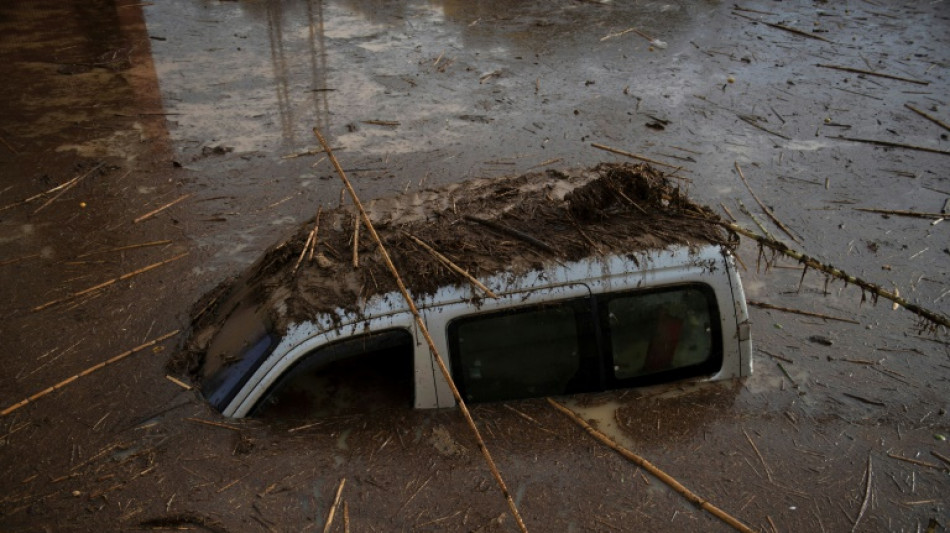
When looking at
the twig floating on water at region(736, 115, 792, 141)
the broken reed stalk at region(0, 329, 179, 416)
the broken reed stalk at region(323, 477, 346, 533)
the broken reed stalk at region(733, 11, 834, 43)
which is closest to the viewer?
the broken reed stalk at region(323, 477, 346, 533)

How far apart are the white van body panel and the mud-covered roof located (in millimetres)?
73

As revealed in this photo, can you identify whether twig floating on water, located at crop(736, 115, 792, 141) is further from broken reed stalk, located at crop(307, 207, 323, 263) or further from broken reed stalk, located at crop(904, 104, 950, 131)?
broken reed stalk, located at crop(307, 207, 323, 263)

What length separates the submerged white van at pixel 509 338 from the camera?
4.36 meters

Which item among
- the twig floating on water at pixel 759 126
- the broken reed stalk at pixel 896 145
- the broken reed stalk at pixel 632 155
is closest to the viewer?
the broken reed stalk at pixel 632 155

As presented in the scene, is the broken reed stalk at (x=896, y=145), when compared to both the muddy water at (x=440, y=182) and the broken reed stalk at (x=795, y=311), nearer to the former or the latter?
the muddy water at (x=440, y=182)

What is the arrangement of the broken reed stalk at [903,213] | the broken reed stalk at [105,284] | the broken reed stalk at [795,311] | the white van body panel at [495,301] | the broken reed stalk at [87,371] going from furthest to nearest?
1. the broken reed stalk at [903,213]
2. the broken reed stalk at [795,311]
3. the broken reed stalk at [105,284]
4. the broken reed stalk at [87,371]
5. the white van body panel at [495,301]

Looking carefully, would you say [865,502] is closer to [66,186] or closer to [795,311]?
[795,311]

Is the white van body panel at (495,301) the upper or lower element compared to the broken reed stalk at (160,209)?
upper

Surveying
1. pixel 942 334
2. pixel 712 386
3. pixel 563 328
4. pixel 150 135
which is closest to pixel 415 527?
pixel 563 328

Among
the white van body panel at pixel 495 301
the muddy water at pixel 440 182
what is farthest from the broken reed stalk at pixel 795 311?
the white van body panel at pixel 495 301

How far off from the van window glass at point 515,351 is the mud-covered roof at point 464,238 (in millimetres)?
281

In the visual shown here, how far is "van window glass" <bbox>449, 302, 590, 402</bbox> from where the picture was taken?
14.6ft

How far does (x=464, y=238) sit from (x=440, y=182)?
13.0 ft


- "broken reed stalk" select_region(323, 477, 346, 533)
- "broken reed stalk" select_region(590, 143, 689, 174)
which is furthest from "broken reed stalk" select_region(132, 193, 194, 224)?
"broken reed stalk" select_region(590, 143, 689, 174)
